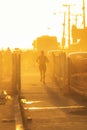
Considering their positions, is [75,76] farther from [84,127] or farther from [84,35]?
[84,35]

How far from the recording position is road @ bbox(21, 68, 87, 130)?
1412 centimetres

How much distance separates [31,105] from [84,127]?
229 inches

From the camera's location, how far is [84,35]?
5941 cm

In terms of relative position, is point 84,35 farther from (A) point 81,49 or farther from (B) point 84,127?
(B) point 84,127

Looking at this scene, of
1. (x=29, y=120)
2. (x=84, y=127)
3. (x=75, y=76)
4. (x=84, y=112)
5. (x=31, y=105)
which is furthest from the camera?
(x=75, y=76)

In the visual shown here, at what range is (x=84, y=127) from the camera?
13734 mm

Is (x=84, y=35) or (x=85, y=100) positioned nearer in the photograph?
(x=85, y=100)

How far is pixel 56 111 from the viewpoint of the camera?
57.0 ft

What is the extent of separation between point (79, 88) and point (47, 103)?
3.87 metres

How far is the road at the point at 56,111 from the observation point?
14.1m

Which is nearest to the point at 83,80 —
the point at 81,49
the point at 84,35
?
the point at 84,35

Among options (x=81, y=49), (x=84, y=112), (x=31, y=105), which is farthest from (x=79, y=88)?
(x=81, y=49)

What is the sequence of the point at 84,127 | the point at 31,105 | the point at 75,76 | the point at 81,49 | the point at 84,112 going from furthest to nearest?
the point at 81,49 → the point at 75,76 → the point at 31,105 → the point at 84,112 → the point at 84,127

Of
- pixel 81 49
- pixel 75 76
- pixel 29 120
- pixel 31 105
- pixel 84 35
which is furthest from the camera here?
pixel 81 49
